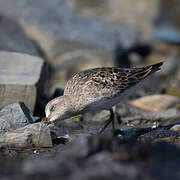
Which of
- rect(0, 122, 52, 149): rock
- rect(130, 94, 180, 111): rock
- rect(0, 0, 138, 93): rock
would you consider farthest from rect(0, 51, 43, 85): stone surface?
rect(0, 0, 138, 93): rock

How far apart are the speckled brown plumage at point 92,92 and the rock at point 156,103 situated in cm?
261

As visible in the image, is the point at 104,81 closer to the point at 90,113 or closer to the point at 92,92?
the point at 92,92

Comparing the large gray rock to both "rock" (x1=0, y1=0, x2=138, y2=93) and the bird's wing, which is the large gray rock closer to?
"rock" (x1=0, y1=0, x2=138, y2=93)

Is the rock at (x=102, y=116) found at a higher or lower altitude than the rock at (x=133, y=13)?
lower

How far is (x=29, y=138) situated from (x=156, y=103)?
450 centimetres

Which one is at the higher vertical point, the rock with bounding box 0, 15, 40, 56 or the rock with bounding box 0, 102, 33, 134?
the rock with bounding box 0, 15, 40, 56

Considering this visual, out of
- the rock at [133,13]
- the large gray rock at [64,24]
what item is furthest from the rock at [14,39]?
the rock at [133,13]

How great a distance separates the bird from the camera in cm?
773

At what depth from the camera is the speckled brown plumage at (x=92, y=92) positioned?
7.75 meters

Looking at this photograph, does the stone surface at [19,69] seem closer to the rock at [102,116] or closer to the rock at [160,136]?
the rock at [102,116]

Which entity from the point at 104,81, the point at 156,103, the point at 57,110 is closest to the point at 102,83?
the point at 104,81

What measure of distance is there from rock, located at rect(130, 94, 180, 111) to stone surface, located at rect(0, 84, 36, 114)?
111 inches

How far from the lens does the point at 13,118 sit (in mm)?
7879

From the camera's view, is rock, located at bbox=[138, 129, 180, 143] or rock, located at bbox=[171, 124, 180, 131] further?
rock, located at bbox=[171, 124, 180, 131]
